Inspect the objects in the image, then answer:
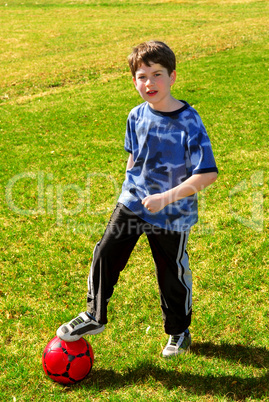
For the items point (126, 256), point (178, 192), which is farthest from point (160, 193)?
point (126, 256)

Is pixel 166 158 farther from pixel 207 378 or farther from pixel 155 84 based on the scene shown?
pixel 207 378

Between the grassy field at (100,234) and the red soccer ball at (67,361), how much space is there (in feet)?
0.35

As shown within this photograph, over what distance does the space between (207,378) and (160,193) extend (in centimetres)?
164

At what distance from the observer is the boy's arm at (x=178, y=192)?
11.1 ft

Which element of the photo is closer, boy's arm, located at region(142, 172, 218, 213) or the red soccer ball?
boy's arm, located at region(142, 172, 218, 213)

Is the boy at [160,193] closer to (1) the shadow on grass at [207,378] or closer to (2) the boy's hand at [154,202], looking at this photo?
(2) the boy's hand at [154,202]

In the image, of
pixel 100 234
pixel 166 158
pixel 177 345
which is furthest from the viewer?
pixel 100 234

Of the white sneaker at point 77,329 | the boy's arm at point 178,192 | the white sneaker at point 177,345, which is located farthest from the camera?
the white sneaker at point 177,345

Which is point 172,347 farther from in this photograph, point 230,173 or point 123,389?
point 230,173

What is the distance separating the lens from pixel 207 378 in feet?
12.6

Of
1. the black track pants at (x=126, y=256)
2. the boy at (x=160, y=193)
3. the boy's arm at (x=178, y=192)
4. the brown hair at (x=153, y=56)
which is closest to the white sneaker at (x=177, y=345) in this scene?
the boy at (x=160, y=193)

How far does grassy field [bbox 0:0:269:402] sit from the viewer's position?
3918mm

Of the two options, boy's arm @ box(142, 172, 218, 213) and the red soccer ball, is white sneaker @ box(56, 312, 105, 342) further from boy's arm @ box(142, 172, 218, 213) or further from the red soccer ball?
boy's arm @ box(142, 172, 218, 213)

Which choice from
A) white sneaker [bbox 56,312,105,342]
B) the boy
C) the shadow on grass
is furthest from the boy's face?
the shadow on grass
